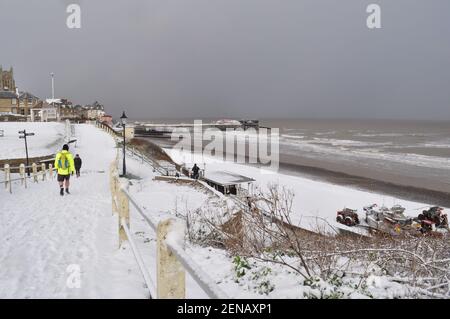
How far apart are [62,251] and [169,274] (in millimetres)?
3682

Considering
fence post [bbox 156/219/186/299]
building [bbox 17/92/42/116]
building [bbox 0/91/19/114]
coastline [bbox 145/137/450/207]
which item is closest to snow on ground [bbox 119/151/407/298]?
fence post [bbox 156/219/186/299]

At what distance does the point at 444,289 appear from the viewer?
4.18 metres

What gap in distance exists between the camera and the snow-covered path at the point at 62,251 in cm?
384

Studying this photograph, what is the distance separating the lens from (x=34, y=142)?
95.3ft

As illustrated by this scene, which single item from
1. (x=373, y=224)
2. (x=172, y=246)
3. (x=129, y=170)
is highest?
(x=172, y=246)

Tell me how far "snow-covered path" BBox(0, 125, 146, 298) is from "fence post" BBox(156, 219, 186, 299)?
1.41 meters

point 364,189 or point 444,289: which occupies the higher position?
point 444,289

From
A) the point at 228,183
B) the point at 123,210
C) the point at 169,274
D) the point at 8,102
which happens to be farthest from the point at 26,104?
the point at 169,274

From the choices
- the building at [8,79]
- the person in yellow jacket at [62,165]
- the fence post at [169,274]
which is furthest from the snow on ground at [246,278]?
the building at [8,79]

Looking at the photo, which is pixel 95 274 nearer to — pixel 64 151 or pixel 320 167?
pixel 64 151

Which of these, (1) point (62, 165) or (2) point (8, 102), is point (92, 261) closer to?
(1) point (62, 165)

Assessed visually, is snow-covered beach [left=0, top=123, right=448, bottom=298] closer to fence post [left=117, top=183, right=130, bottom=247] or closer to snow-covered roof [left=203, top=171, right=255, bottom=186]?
fence post [left=117, top=183, right=130, bottom=247]
